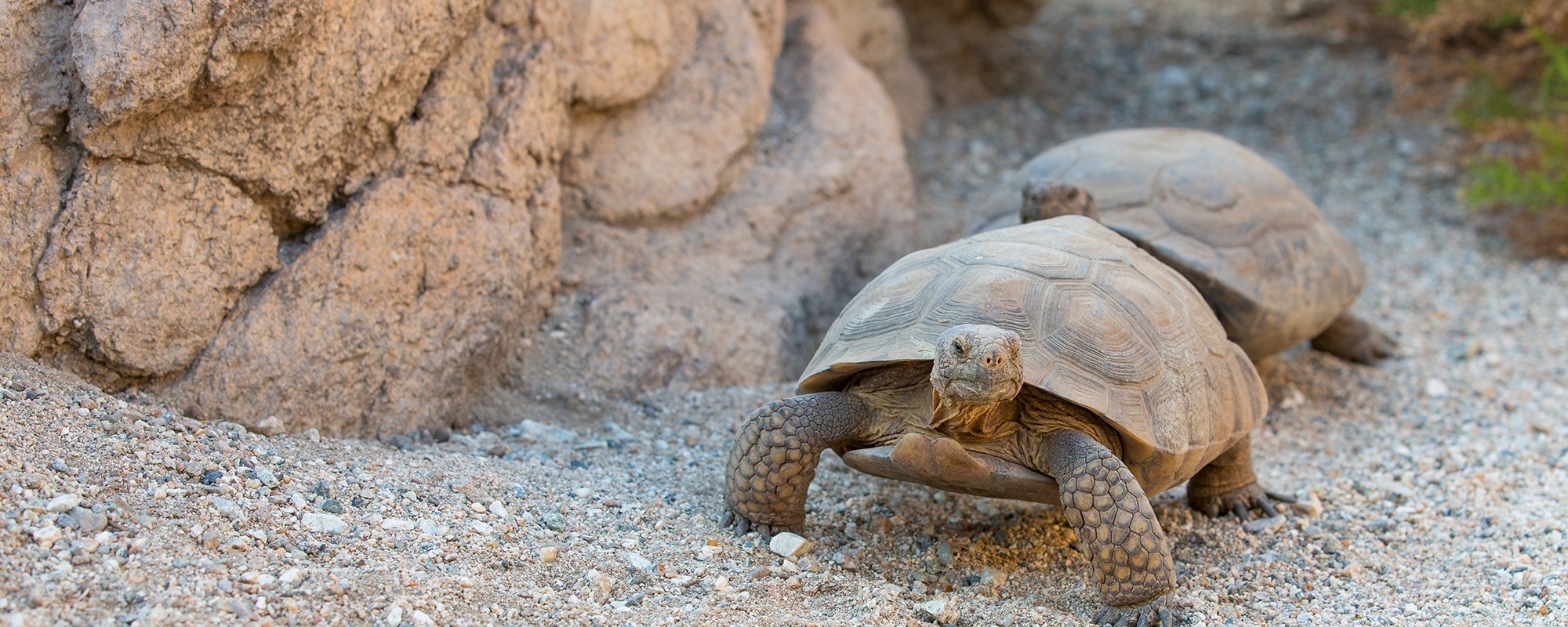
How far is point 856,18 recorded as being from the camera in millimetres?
6312

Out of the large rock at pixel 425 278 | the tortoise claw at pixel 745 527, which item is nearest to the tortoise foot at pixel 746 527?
the tortoise claw at pixel 745 527

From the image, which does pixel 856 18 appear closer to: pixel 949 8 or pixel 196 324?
pixel 949 8

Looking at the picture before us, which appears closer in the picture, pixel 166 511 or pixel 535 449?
pixel 166 511

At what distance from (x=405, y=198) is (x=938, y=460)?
5.82ft

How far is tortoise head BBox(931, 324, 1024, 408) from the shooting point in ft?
8.57

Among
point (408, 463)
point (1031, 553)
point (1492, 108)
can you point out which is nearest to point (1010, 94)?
point (1492, 108)

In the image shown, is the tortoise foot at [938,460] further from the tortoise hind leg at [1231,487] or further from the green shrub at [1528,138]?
the green shrub at [1528,138]

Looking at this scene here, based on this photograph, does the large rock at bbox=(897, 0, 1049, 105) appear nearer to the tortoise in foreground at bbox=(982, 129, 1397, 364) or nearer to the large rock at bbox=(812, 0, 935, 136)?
the large rock at bbox=(812, 0, 935, 136)

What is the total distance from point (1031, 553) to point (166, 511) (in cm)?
207

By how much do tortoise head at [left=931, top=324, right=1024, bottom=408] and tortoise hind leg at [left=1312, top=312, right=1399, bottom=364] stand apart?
2825mm

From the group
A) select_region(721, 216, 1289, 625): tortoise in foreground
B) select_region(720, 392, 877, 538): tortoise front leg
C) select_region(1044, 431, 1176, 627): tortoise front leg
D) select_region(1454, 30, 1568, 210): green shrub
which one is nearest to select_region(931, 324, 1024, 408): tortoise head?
select_region(721, 216, 1289, 625): tortoise in foreground

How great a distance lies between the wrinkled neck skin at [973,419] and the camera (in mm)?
2783

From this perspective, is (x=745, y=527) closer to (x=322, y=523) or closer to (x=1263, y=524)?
(x=322, y=523)

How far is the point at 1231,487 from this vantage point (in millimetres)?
3598
